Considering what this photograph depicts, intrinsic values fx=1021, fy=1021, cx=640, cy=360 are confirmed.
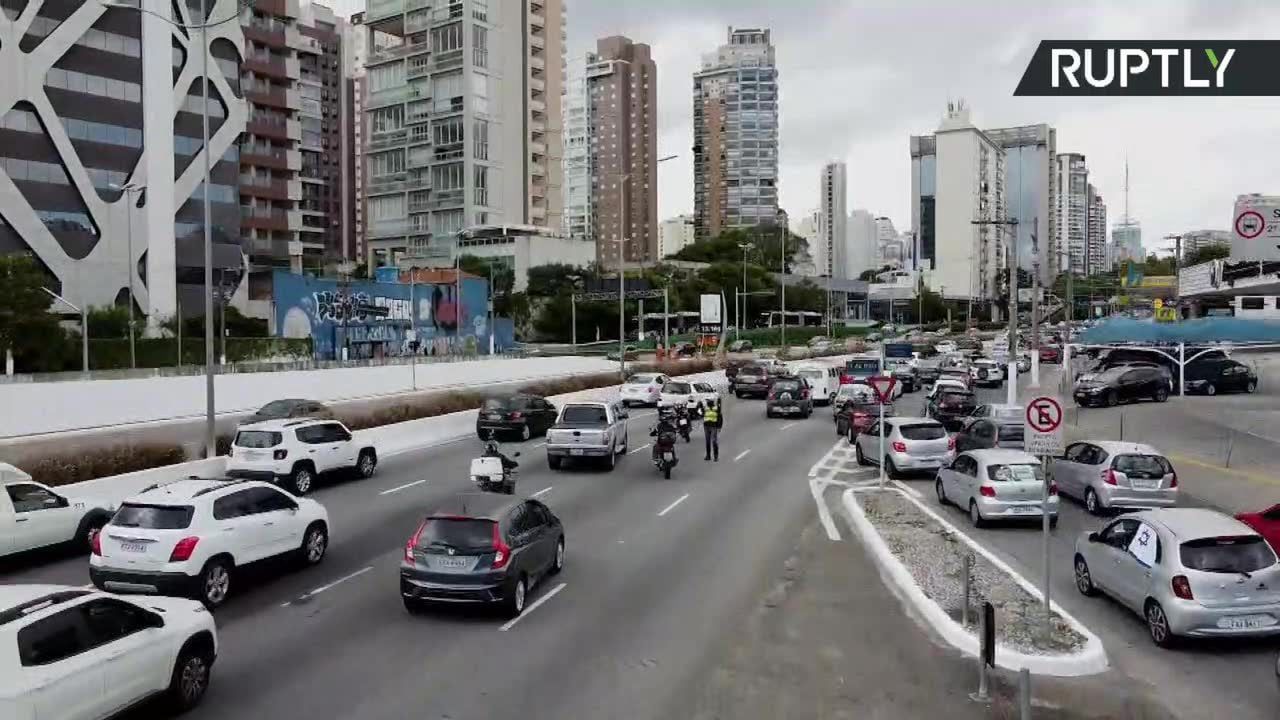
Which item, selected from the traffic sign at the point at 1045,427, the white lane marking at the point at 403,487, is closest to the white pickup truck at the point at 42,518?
the white lane marking at the point at 403,487

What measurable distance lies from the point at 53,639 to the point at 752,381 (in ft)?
142

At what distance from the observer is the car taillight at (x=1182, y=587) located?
1121 centimetres

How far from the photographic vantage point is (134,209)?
2899 inches

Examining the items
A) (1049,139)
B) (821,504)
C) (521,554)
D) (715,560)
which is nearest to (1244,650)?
(715,560)

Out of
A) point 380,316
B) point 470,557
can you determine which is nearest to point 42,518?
point 470,557

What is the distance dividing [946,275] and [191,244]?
137 metres

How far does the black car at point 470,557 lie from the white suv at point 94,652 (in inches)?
114

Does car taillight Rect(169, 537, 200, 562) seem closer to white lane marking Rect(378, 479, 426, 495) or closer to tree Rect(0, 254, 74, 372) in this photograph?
white lane marking Rect(378, 479, 426, 495)

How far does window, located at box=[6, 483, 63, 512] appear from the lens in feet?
52.0

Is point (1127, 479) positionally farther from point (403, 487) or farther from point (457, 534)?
point (403, 487)

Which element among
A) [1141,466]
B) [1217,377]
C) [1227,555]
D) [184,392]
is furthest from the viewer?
[1217,377]

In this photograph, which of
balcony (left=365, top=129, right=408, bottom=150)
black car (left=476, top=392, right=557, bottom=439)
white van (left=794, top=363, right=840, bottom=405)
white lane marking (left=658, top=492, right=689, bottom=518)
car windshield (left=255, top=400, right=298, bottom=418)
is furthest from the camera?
balcony (left=365, top=129, right=408, bottom=150)

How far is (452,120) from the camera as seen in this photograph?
11050 centimetres

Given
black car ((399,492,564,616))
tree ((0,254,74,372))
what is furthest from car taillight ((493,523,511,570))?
tree ((0,254,74,372))
